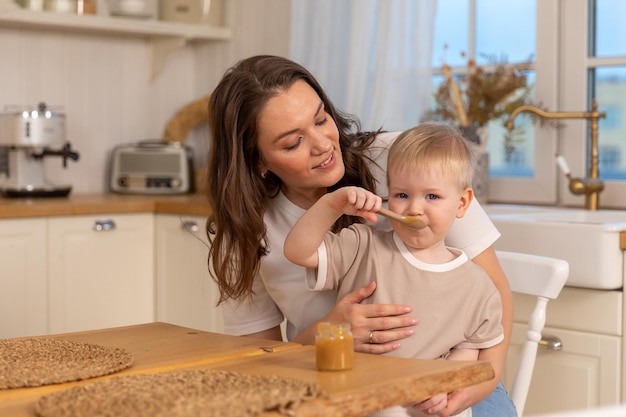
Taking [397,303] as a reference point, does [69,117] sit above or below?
above

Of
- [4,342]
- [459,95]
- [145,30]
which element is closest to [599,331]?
[459,95]

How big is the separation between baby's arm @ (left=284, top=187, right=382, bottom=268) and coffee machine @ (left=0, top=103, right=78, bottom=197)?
1.95m

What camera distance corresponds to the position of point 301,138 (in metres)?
1.72

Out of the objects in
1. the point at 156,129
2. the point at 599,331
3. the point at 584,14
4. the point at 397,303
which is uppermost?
the point at 584,14

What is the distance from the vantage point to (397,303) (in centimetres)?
157

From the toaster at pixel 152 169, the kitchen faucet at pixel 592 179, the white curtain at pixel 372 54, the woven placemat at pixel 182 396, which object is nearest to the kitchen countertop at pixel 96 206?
the toaster at pixel 152 169

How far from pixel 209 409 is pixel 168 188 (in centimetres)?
267

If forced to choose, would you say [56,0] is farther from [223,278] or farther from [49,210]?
[223,278]

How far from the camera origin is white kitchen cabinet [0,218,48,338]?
9.86ft

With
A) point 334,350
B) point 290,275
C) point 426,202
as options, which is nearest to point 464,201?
point 426,202

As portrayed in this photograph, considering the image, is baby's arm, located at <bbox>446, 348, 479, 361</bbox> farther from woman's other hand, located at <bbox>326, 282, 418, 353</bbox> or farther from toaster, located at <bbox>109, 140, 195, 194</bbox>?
toaster, located at <bbox>109, 140, 195, 194</bbox>

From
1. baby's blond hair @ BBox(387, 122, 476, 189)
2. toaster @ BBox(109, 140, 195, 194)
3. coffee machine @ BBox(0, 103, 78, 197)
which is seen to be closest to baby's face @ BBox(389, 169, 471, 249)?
baby's blond hair @ BBox(387, 122, 476, 189)

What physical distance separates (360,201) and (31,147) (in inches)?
86.5

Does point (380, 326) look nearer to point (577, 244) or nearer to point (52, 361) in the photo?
point (52, 361)
